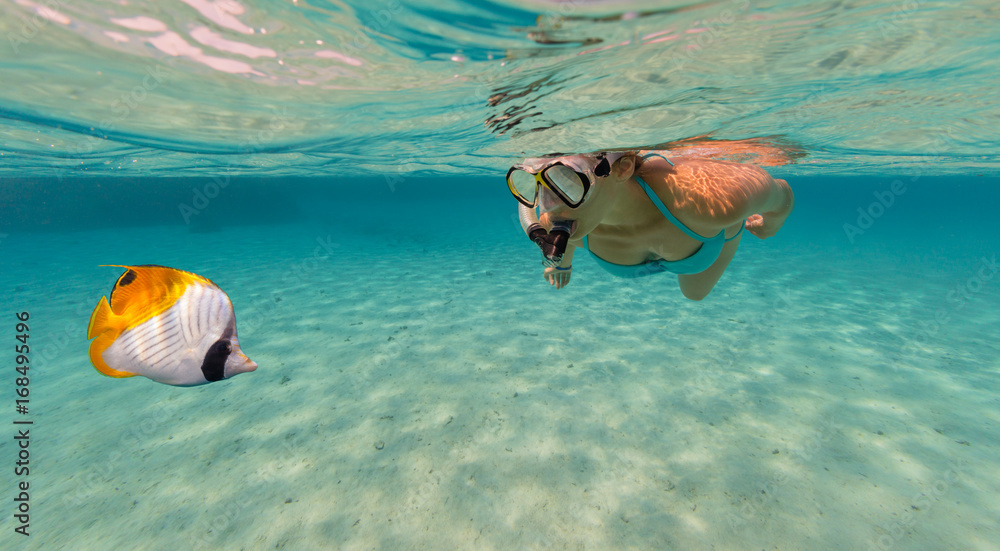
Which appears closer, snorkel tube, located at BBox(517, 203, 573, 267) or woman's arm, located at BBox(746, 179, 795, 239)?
snorkel tube, located at BBox(517, 203, 573, 267)

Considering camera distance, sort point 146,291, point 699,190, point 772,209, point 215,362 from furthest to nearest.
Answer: point 772,209
point 699,190
point 146,291
point 215,362

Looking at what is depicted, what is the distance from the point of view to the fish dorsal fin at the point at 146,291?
1.88 metres

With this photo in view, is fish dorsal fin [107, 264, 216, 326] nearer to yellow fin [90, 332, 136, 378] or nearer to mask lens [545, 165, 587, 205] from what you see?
yellow fin [90, 332, 136, 378]

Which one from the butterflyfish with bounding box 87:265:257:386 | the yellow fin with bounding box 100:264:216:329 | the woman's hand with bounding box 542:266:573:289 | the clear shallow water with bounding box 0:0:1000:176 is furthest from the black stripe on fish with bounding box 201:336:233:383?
the clear shallow water with bounding box 0:0:1000:176

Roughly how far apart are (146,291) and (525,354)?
578 centimetres

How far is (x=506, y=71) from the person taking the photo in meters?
6.29

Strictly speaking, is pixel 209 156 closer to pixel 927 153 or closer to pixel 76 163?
pixel 76 163

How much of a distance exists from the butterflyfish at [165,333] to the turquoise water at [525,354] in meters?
2.55

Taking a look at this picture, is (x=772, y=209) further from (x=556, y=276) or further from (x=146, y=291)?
(x=146, y=291)

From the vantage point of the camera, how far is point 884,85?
23.0ft

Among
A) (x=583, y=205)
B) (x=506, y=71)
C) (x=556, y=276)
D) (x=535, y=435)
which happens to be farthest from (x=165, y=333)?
(x=506, y=71)

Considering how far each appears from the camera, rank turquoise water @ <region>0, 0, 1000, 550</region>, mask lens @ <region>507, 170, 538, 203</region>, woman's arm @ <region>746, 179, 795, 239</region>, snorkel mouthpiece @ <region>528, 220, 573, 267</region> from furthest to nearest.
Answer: turquoise water @ <region>0, 0, 1000, 550</region> → woman's arm @ <region>746, 179, 795, 239</region> → mask lens @ <region>507, 170, 538, 203</region> → snorkel mouthpiece @ <region>528, 220, 573, 267</region>

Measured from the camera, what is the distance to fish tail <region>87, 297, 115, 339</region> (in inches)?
71.0

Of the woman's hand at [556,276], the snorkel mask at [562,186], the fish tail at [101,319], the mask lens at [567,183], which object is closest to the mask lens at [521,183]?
the snorkel mask at [562,186]
